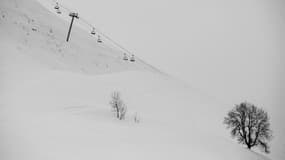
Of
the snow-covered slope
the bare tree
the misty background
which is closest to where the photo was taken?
the snow-covered slope

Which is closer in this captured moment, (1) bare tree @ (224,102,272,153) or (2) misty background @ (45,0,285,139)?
(1) bare tree @ (224,102,272,153)

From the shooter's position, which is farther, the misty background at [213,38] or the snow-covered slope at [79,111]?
the misty background at [213,38]

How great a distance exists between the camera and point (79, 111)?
346 inches

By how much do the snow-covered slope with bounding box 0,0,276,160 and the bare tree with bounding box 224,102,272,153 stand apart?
4.81 ft

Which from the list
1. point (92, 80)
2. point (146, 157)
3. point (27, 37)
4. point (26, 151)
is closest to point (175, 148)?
point (146, 157)

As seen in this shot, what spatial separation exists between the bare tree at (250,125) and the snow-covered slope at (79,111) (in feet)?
4.81

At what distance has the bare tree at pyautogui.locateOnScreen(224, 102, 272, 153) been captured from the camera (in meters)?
13.3

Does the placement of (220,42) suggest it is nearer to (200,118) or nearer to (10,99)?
(200,118)

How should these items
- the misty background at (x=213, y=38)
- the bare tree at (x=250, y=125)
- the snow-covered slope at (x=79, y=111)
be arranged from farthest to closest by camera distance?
the misty background at (x=213, y=38), the bare tree at (x=250, y=125), the snow-covered slope at (x=79, y=111)

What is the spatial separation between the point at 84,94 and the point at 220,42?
2270 inches

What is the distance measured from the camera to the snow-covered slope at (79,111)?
559 cm

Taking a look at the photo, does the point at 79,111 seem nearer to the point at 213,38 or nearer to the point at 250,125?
the point at 250,125

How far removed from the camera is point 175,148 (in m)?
6.88

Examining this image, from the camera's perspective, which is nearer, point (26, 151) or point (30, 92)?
point (26, 151)
